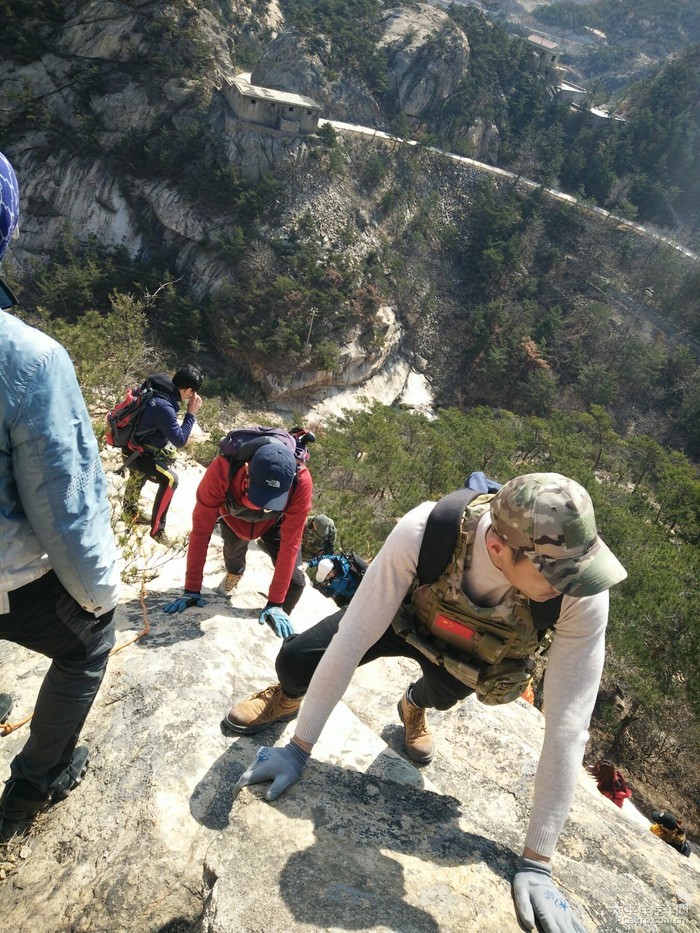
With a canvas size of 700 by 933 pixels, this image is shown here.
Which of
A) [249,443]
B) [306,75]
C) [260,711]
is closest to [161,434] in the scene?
[249,443]

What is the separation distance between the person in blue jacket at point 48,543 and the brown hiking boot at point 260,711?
55 centimetres

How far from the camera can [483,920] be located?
55.6 inches

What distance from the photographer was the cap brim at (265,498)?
261 centimetres

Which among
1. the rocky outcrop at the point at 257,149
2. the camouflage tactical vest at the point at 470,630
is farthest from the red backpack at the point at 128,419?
the rocky outcrop at the point at 257,149

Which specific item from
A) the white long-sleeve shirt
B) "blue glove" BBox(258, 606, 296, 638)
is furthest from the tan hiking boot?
the white long-sleeve shirt

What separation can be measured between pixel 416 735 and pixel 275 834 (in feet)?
3.09

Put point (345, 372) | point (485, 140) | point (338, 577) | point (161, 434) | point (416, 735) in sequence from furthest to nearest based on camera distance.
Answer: point (485, 140) → point (345, 372) → point (161, 434) → point (338, 577) → point (416, 735)

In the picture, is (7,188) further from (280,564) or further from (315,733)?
(280,564)

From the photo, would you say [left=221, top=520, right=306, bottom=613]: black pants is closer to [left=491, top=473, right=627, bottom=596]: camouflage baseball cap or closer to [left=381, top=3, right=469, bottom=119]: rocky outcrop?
[left=491, top=473, right=627, bottom=596]: camouflage baseball cap

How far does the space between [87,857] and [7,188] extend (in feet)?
6.15

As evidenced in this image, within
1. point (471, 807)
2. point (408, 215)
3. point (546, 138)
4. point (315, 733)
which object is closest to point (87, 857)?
point (315, 733)

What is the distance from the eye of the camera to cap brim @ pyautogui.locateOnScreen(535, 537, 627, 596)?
137cm

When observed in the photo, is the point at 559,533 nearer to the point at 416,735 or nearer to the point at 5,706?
the point at 416,735

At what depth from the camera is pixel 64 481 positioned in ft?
4.37
